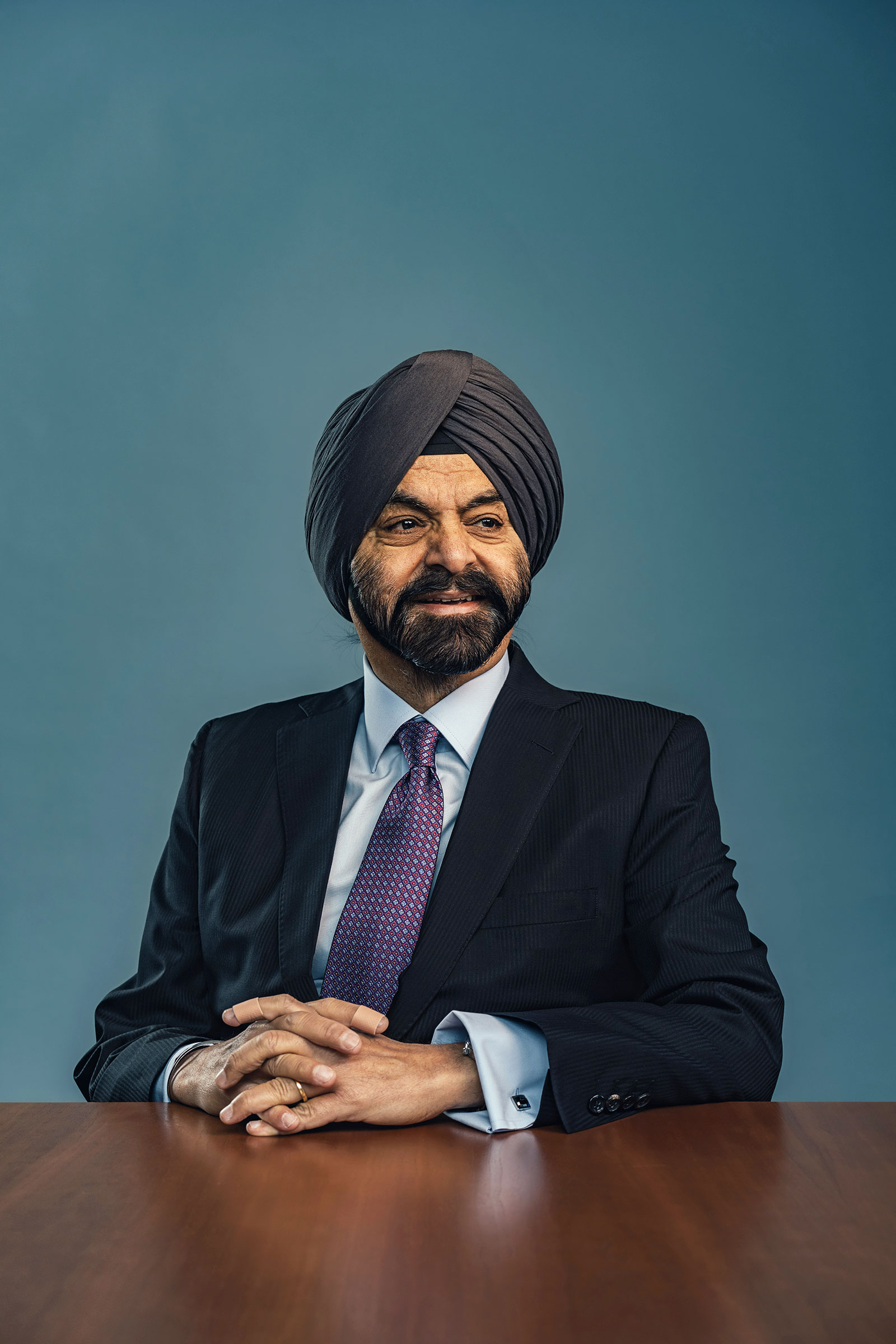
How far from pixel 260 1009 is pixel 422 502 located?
2.70 feet

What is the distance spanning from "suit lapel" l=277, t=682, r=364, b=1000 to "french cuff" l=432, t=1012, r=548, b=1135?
359mm

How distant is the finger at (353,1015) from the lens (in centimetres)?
142

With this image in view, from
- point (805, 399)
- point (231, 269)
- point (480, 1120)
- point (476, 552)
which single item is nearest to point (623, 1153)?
point (480, 1120)

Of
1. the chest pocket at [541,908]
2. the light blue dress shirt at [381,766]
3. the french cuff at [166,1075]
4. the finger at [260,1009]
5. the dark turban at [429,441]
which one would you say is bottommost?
the french cuff at [166,1075]

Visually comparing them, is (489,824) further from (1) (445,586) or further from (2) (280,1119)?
(2) (280,1119)

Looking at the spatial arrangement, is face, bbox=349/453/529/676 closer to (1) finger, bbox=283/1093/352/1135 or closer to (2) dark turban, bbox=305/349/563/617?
(2) dark turban, bbox=305/349/563/617

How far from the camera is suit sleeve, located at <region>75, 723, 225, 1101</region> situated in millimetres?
1852

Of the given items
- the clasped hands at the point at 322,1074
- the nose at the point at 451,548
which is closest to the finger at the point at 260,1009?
the clasped hands at the point at 322,1074

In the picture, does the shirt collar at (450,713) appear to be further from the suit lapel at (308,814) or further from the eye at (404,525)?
the eye at (404,525)

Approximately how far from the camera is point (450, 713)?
1.92 meters

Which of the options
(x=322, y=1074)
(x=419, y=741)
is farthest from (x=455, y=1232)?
(x=419, y=741)

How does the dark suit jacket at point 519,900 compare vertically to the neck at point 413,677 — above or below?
below

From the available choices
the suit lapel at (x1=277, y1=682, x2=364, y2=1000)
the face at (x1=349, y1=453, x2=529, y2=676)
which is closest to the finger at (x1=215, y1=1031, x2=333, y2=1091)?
the suit lapel at (x1=277, y1=682, x2=364, y2=1000)

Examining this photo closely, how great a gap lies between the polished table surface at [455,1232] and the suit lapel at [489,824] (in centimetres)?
38
